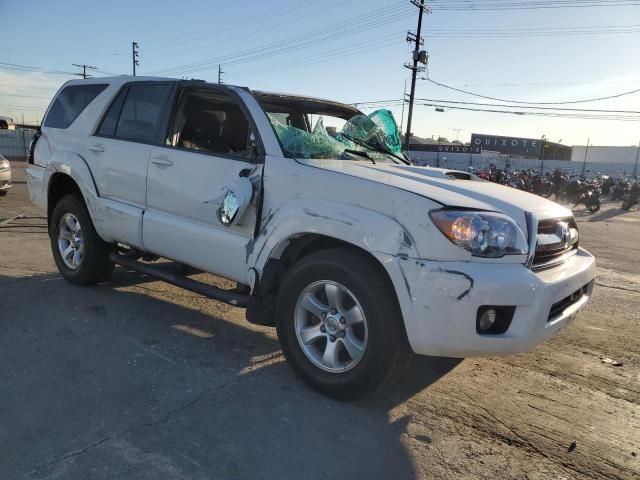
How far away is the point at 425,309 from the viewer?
8.97 ft

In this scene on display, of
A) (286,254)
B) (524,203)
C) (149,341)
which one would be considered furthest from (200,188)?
(524,203)

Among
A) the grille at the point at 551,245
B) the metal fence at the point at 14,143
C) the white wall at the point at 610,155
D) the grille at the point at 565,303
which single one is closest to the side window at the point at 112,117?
the grille at the point at 551,245

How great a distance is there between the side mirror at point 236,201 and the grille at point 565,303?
2005 millimetres

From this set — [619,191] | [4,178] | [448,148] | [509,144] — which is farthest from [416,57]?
[509,144]

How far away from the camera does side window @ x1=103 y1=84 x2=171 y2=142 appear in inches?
171

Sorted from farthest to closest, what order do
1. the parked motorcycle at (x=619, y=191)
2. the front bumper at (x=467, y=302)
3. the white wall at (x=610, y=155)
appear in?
the white wall at (x=610, y=155), the parked motorcycle at (x=619, y=191), the front bumper at (x=467, y=302)

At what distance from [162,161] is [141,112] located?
0.70 meters

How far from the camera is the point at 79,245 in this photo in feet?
16.8

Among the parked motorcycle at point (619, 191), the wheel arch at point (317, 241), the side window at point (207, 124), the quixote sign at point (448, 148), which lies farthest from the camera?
the quixote sign at point (448, 148)

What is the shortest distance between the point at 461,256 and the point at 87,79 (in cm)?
424

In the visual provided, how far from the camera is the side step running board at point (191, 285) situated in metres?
3.69

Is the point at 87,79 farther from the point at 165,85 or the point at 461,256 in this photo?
the point at 461,256

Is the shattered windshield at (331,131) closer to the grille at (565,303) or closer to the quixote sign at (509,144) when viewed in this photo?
the grille at (565,303)

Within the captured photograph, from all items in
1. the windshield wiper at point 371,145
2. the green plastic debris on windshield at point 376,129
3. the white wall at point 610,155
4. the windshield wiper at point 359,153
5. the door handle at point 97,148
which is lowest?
the door handle at point 97,148
